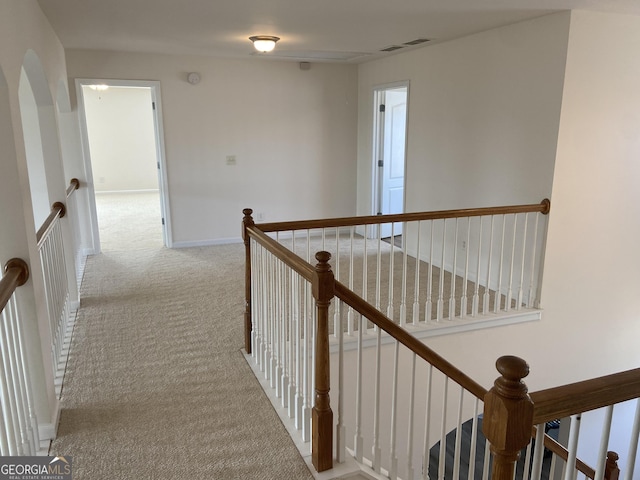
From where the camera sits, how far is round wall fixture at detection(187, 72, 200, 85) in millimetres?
6043

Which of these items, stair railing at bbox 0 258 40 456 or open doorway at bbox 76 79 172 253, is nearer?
stair railing at bbox 0 258 40 456

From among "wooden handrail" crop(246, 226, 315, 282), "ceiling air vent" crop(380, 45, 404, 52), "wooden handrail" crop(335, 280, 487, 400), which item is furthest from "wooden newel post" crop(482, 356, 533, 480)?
"ceiling air vent" crop(380, 45, 404, 52)

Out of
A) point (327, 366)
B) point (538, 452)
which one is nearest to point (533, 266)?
point (327, 366)

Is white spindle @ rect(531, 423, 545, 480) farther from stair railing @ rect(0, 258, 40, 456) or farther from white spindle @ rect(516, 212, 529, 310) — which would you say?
white spindle @ rect(516, 212, 529, 310)

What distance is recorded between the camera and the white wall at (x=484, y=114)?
411cm

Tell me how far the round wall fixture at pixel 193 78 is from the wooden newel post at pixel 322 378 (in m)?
4.66

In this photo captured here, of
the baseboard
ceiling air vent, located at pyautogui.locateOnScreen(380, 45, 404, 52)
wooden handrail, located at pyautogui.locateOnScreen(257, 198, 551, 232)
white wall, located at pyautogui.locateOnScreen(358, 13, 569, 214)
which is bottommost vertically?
the baseboard

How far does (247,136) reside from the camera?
653 centimetres

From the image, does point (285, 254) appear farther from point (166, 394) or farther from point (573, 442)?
point (573, 442)

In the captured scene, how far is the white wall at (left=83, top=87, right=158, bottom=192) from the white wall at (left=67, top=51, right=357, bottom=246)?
18.1 ft

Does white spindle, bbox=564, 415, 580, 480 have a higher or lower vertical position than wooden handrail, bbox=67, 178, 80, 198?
lower

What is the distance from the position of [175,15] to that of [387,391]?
3350mm

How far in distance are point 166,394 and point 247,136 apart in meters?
4.28

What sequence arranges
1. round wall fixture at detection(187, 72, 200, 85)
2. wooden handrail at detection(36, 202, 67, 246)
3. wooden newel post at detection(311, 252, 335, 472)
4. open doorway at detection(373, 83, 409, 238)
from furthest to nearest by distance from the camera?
open doorway at detection(373, 83, 409, 238) → round wall fixture at detection(187, 72, 200, 85) → wooden handrail at detection(36, 202, 67, 246) → wooden newel post at detection(311, 252, 335, 472)
